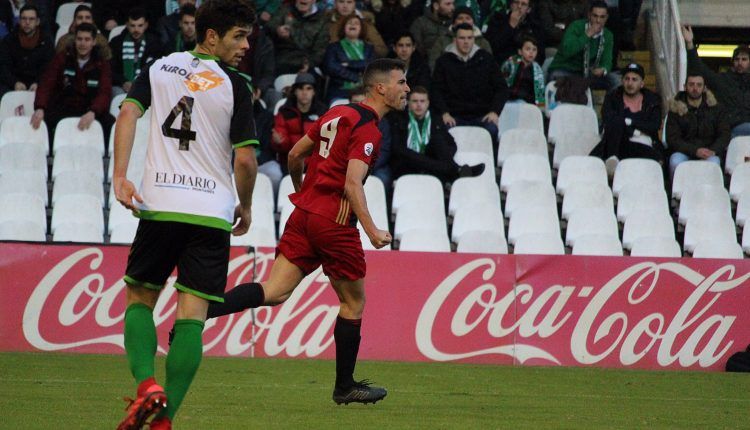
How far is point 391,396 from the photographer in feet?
24.9

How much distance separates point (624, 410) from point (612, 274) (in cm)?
334

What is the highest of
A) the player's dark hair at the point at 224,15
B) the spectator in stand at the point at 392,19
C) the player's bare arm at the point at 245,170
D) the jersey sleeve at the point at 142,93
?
the player's dark hair at the point at 224,15

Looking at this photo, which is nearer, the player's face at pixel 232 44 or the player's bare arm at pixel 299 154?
the player's face at pixel 232 44

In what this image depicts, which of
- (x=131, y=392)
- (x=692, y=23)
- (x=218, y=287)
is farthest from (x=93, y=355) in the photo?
(x=692, y=23)

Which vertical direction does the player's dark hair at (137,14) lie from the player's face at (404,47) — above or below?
above

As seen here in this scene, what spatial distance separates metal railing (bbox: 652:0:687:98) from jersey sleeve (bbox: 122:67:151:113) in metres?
10.0

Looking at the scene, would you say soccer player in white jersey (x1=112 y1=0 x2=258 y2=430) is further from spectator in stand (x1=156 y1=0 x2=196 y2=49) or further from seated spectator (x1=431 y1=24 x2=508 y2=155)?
spectator in stand (x1=156 y1=0 x2=196 y2=49)

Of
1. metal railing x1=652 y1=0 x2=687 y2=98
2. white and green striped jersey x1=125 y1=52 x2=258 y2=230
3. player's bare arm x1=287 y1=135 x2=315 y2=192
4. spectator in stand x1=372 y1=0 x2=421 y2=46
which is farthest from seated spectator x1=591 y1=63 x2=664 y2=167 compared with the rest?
white and green striped jersey x1=125 y1=52 x2=258 y2=230

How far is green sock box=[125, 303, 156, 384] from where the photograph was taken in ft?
16.8

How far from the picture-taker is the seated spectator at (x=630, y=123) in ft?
42.6

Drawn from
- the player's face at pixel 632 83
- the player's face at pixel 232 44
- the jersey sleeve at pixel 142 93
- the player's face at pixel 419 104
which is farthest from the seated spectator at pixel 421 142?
the jersey sleeve at pixel 142 93

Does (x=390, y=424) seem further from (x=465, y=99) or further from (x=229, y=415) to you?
(x=465, y=99)

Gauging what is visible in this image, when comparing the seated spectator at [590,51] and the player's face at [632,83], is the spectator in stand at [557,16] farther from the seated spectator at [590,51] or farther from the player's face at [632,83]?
the player's face at [632,83]

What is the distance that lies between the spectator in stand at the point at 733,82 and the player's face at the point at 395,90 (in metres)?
7.99
